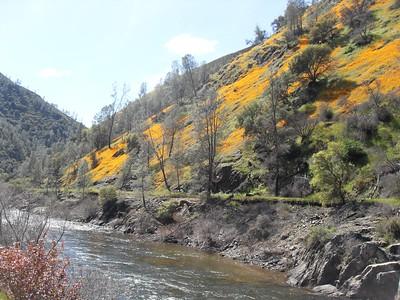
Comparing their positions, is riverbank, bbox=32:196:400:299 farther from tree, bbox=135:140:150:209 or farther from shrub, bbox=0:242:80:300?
shrub, bbox=0:242:80:300

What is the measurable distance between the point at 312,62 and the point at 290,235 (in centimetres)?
4676

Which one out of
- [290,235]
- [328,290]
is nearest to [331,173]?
[290,235]

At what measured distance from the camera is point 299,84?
80.9 m

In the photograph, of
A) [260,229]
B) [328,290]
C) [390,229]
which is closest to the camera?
[328,290]

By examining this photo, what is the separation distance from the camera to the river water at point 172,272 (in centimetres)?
2675

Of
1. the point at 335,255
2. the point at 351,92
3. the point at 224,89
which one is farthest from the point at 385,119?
the point at 224,89

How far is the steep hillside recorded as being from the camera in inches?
2598

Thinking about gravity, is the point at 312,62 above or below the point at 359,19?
Answer: below

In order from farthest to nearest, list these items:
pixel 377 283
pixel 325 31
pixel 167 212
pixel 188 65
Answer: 1. pixel 188 65
2. pixel 325 31
3. pixel 167 212
4. pixel 377 283

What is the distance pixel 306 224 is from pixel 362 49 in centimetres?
5784

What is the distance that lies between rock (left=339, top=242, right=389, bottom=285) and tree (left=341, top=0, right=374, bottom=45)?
230 ft

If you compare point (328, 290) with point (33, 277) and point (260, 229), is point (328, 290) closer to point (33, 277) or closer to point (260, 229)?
point (260, 229)

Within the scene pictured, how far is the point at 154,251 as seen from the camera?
42781 mm

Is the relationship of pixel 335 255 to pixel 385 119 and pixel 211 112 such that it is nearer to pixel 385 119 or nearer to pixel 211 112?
pixel 385 119
